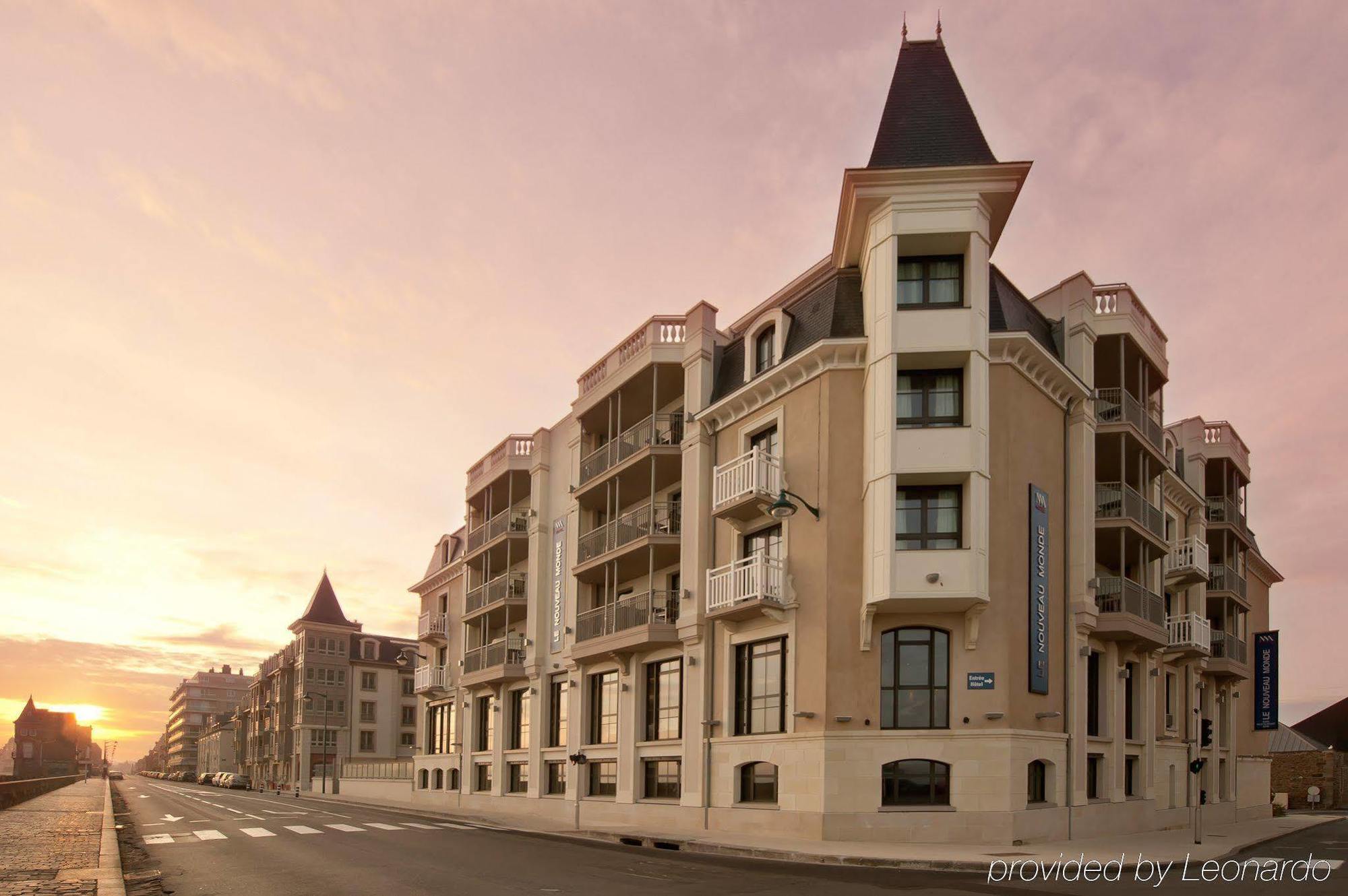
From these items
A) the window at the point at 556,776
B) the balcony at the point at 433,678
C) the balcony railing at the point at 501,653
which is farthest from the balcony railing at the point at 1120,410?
the balcony at the point at 433,678

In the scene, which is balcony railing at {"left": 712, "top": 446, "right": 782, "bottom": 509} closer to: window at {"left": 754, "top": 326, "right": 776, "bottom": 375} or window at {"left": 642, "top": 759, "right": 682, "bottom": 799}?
window at {"left": 754, "top": 326, "right": 776, "bottom": 375}

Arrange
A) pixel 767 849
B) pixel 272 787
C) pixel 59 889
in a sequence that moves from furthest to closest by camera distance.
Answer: pixel 272 787, pixel 767 849, pixel 59 889

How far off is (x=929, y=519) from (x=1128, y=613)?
7588mm

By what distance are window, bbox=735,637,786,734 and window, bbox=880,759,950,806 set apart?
326 centimetres

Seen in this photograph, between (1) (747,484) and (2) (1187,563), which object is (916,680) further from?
(2) (1187,563)

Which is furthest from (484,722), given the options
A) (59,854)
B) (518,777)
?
(59,854)

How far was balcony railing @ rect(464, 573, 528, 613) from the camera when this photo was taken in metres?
43.8

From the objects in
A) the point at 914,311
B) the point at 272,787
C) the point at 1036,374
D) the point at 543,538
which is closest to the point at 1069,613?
the point at 1036,374

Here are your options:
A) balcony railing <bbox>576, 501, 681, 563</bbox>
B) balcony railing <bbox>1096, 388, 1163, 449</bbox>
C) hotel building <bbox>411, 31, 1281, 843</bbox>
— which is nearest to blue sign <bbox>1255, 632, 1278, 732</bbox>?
hotel building <bbox>411, 31, 1281, 843</bbox>

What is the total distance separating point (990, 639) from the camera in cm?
2450

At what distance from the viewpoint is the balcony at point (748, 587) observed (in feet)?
87.1

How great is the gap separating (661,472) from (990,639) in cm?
1295

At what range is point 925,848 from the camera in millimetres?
22125

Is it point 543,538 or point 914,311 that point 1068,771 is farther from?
point 543,538
